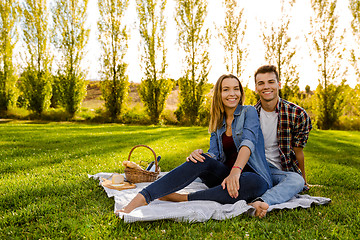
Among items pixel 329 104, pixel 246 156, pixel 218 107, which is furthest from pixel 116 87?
pixel 246 156

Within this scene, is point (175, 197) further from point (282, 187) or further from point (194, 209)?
point (282, 187)

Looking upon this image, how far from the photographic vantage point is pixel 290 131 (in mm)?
3852

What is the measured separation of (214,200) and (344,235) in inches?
52.5

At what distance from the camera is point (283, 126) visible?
3830 millimetres

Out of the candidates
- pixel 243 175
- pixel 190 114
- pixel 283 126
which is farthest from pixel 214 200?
pixel 190 114

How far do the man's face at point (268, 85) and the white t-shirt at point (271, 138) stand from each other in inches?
11.7

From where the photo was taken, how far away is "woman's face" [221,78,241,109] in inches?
141

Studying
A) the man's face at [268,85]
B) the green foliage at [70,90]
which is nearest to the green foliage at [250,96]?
the green foliage at [70,90]

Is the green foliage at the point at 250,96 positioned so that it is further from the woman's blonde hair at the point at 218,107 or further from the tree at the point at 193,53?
the woman's blonde hair at the point at 218,107

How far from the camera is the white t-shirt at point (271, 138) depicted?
155 inches

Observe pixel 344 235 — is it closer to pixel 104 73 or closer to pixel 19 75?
pixel 104 73

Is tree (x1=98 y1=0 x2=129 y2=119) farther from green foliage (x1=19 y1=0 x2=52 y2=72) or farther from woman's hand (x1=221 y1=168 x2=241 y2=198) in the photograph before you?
woman's hand (x1=221 y1=168 x2=241 y2=198)

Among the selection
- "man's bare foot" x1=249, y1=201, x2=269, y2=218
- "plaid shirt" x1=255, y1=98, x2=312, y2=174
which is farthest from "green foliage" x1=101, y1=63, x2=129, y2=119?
"man's bare foot" x1=249, y1=201, x2=269, y2=218

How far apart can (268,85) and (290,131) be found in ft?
2.40
